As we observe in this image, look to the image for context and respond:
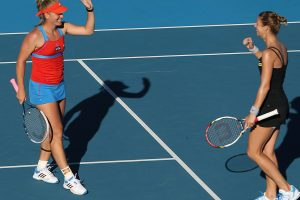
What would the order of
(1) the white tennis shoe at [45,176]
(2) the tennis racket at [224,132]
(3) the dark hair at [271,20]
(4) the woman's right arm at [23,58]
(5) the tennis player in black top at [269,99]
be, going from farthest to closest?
(1) the white tennis shoe at [45,176] < (4) the woman's right arm at [23,58] < (2) the tennis racket at [224,132] < (3) the dark hair at [271,20] < (5) the tennis player in black top at [269,99]

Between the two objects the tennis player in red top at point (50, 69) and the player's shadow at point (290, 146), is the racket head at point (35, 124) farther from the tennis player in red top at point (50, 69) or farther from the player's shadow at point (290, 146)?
the player's shadow at point (290, 146)

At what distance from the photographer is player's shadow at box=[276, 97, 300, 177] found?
1138cm

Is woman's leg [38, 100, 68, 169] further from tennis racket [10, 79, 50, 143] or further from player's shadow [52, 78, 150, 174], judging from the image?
player's shadow [52, 78, 150, 174]

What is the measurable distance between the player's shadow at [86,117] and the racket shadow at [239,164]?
1834 mm

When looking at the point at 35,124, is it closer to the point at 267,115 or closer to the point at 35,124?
the point at 35,124

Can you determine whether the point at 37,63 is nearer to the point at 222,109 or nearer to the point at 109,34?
the point at 222,109

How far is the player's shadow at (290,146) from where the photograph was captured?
11352 millimetres

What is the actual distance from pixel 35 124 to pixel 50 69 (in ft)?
2.07

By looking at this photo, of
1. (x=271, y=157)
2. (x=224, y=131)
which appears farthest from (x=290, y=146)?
(x=224, y=131)

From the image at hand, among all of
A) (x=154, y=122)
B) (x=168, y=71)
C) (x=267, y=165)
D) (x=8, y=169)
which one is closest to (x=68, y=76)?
(x=168, y=71)

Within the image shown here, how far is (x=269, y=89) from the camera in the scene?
959 cm

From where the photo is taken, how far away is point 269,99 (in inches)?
379

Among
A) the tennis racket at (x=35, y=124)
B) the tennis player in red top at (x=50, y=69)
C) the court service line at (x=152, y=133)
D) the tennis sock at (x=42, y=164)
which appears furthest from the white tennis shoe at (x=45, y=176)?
the court service line at (x=152, y=133)

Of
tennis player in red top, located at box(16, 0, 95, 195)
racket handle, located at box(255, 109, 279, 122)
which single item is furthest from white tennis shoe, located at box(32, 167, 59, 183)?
racket handle, located at box(255, 109, 279, 122)
